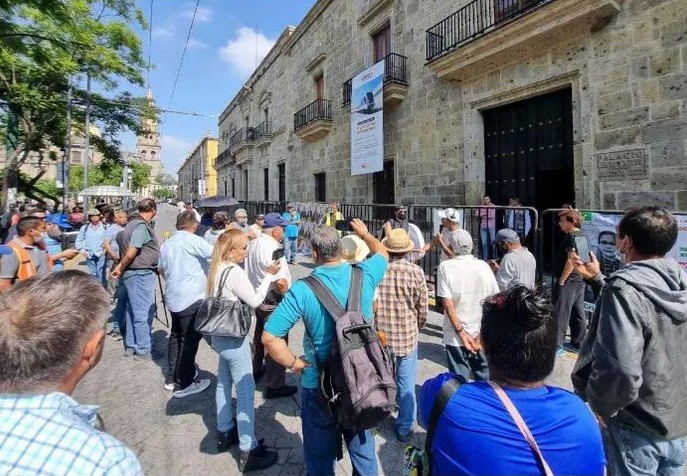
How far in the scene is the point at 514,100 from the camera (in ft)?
24.4

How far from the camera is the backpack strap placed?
113 centimetres

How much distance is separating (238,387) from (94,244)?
5.79 meters

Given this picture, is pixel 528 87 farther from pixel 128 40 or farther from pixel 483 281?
pixel 128 40

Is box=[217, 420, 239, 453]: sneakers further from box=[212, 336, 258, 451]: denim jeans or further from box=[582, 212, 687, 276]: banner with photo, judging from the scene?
box=[582, 212, 687, 276]: banner with photo

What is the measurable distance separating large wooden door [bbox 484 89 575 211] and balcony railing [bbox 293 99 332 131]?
23.8 feet

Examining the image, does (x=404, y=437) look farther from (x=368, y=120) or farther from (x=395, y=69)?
(x=395, y=69)

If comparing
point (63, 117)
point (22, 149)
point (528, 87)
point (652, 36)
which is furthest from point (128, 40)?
point (652, 36)

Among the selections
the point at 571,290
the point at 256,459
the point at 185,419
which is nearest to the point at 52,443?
the point at 256,459

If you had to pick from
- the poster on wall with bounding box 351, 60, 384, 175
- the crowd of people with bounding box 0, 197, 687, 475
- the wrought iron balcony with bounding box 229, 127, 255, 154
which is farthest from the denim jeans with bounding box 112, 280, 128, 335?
the wrought iron balcony with bounding box 229, 127, 255, 154

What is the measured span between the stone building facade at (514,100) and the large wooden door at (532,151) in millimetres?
23

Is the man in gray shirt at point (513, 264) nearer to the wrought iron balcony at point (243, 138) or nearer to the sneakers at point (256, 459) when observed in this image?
the sneakers at point (256, 459)

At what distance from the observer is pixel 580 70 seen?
616cm

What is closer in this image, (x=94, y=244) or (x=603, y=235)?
(x=603, y=235)

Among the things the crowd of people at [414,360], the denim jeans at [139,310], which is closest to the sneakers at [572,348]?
the crowd of people at [414,360]
